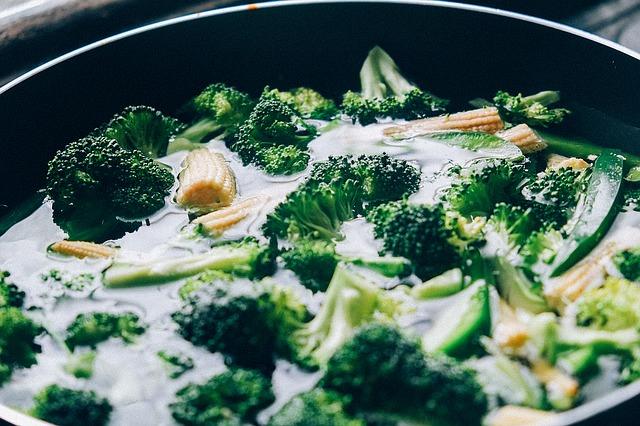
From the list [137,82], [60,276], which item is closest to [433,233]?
[60,276]

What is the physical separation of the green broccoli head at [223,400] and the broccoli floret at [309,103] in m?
1.10

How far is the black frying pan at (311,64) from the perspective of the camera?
2.20 m

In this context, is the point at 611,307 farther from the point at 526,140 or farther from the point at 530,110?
the point at 530,110

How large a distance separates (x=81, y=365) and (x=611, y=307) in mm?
1065

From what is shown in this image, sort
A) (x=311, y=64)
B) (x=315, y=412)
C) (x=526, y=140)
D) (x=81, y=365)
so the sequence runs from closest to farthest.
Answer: (x=315, y=412) → (x=81, y=365) → (x=526, y=140) → (x=311, y=64)

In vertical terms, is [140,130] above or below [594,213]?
above

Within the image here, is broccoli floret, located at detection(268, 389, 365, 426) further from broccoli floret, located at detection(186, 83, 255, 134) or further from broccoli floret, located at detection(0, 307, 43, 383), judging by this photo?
broccoli floret, located at detection(186, 83, 255, 134)

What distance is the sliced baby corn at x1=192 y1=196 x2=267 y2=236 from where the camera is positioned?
1.87 m

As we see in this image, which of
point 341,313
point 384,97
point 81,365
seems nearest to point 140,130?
point 384,97

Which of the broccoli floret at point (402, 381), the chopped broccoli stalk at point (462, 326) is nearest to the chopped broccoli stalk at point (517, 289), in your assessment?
the chopped broccoli stalk at point (462, 326)

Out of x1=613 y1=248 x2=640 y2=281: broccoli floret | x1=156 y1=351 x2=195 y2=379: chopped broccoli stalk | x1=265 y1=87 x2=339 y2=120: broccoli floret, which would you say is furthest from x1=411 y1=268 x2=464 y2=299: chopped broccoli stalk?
x1=265 y1=87 x2=339 y2=120: broccoli floret

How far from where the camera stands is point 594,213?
1.82 m

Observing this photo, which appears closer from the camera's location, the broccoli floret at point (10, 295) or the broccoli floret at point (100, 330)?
the broccoli floret at point (100, 330)

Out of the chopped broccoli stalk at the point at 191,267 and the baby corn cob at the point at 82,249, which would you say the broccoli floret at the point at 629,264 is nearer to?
the chopped broccoli stalk at the point at 191,267
